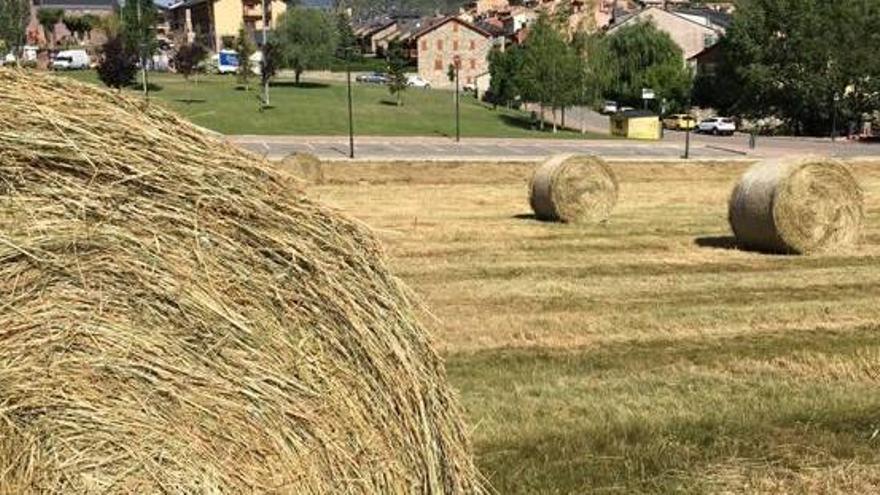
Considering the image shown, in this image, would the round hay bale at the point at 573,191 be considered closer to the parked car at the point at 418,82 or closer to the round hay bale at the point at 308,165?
the round hay bale at the point at 308,165

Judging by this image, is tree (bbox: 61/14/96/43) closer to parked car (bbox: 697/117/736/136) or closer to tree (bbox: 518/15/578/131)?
tree (bbox: 518/15/578/131)

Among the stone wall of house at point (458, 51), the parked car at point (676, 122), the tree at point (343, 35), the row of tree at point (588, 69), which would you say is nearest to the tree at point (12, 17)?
the tree at point (343, 35)

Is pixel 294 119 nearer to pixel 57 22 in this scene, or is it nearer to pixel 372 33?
pixel 57 22

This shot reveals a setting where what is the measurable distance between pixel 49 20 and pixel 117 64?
75.6 metres

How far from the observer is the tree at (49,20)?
12888cm

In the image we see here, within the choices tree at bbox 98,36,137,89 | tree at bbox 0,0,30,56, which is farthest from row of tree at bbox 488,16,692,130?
tree at bbox 0,0,30,56

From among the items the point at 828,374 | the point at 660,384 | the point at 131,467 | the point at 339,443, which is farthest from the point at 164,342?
the point at 828,374

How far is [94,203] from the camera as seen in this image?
12.4 feet

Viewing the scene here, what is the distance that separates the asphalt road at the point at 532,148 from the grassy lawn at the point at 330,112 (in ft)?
17.4

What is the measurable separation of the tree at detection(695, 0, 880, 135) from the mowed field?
201 ft

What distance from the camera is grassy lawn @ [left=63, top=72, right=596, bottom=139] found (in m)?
66.3

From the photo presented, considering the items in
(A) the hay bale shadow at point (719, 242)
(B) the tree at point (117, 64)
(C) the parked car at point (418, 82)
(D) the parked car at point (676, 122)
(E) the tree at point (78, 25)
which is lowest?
(D) the parked car at point (676, 122)

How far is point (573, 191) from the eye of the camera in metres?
21.6

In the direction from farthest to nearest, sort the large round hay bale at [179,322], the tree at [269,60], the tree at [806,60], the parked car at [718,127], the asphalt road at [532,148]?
the tree at [269,60]
the tree at [806,60]
the parked car at [718,127]
the asphalt road at [532,148]
the large round hay bale at [179,322]
